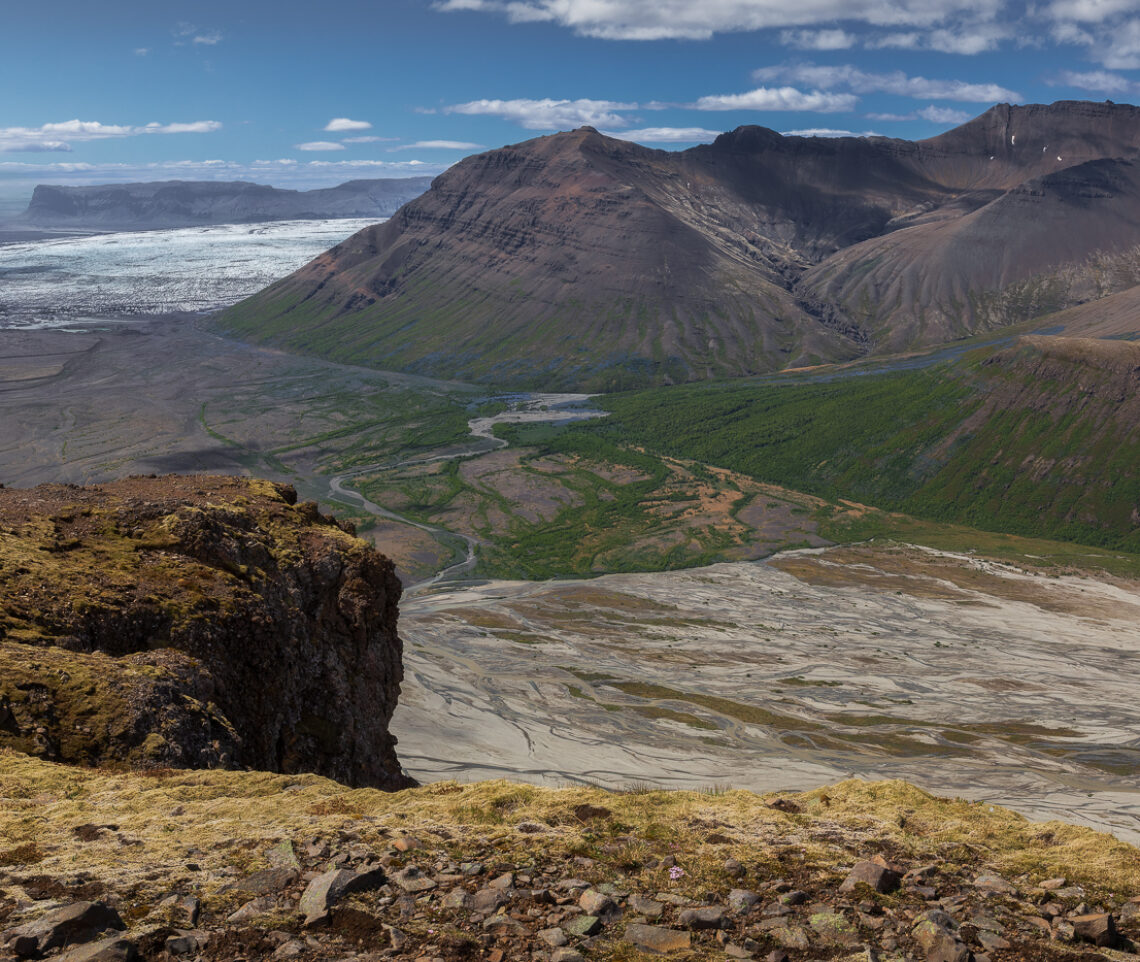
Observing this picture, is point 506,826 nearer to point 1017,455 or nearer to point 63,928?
point 63,928

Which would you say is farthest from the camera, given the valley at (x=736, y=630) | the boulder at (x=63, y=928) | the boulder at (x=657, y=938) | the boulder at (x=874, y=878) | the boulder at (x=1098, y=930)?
the valley at (x=736, y=630)

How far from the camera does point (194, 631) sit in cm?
3362

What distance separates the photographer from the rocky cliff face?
88.5 ft

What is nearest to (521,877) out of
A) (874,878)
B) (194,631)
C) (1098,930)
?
(874,878)

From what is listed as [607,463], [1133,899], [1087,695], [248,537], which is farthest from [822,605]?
[1133,899]

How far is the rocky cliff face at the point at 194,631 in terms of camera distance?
27.0m

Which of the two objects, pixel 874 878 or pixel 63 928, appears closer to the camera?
pixel 63 928

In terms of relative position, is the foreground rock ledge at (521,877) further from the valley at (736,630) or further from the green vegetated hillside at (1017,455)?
the green vegetated hillside at (1017,455)

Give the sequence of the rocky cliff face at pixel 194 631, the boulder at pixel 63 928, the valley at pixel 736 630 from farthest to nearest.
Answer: the valley at pixel 736 630 < the rocky cliff face at pixel 194 631 < the boulder at pixel 63 928

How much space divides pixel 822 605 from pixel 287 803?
11219 centimetres

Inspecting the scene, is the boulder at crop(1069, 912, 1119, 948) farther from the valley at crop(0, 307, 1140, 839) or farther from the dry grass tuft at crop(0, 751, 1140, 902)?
the valley at crop(0, 307, 1140, 839)

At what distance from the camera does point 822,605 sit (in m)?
126

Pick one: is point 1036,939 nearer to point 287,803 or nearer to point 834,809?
point 834,809

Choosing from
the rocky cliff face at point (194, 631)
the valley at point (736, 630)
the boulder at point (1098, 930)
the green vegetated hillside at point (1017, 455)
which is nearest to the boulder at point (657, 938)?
the boulder at point (1098, 930)
